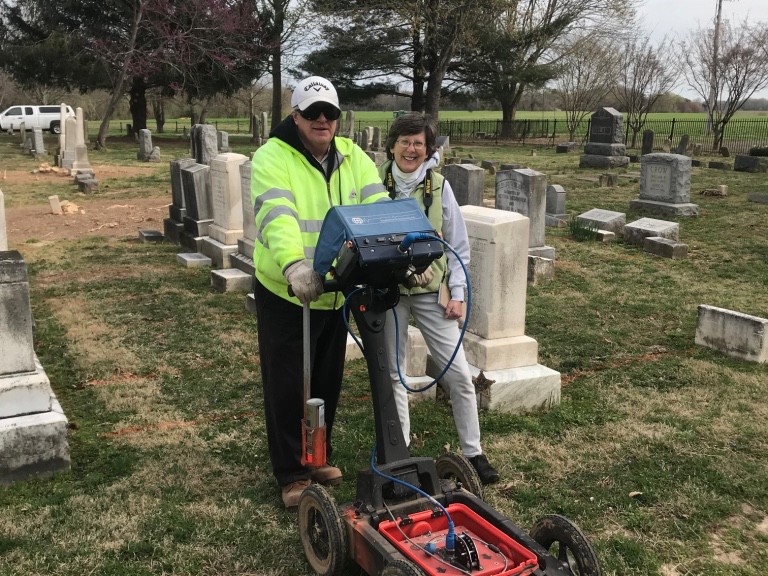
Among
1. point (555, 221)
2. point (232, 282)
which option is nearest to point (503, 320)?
point (232, 282)

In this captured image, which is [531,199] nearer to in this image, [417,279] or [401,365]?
[401,365]

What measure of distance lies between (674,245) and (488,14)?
20.0 m

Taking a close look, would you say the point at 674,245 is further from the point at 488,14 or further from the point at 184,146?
the point at 184,146

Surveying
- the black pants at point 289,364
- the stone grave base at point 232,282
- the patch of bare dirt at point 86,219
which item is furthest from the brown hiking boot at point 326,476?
the patch of bare dirt at point 86,219

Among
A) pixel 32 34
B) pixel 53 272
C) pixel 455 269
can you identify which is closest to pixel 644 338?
pixel 455 269

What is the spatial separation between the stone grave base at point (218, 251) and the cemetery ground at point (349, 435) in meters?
0.37

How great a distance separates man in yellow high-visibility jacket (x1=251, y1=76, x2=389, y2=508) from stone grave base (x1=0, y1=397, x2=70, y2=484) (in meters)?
1.25

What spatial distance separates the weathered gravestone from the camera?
2238cm

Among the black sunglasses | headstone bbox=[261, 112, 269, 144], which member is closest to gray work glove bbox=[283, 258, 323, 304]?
the black sunglasses

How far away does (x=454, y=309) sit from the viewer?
12.4 feet

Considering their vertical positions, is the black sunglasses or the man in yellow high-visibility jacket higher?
the black sunglasses

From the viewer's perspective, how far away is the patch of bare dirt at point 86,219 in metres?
12.2

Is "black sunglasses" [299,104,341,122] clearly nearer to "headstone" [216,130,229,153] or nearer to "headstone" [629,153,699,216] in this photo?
"headstone" [629,153,699,216]

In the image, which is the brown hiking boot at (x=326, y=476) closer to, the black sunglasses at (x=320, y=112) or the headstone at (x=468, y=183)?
the black sunglasses at (x=320, y=112)
